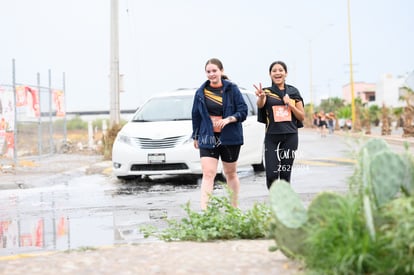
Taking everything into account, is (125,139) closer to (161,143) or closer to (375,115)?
(161,143)

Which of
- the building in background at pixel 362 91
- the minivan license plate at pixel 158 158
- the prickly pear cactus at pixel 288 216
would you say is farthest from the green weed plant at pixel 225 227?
the building in background at pixel 362 91

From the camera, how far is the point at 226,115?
8289mm

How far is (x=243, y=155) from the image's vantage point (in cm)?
1450

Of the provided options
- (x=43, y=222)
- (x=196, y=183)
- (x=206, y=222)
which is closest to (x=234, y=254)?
(x=206, y=222)

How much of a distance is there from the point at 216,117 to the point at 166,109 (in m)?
6.14

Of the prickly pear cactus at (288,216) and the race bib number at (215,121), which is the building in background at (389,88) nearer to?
the race bib number at (215,121)

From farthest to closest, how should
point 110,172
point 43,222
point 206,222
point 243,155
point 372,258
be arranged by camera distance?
point 110,172, point 243,155, point 43,222, point 206,222, point 372,258

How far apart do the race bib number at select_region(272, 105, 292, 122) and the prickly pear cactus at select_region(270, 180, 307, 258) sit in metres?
3.52

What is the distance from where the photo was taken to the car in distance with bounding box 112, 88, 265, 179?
13344 millimetres

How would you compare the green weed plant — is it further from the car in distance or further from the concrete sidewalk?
the car in distance

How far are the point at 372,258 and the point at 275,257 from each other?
1211mm

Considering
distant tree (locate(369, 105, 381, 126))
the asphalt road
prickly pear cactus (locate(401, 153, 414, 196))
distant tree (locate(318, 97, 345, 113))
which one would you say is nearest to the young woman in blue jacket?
the asphalt road

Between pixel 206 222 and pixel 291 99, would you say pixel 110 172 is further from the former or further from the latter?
pixel 206 222

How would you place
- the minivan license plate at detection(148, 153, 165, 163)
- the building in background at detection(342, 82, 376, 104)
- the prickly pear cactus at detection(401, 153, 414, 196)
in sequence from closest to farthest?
the prickly pear cactus at detection(401, 153, 414, 196), the minivan license plate at detection(148, 153, 165, 163), the building in background at detection(342, 82, 376, 104)
